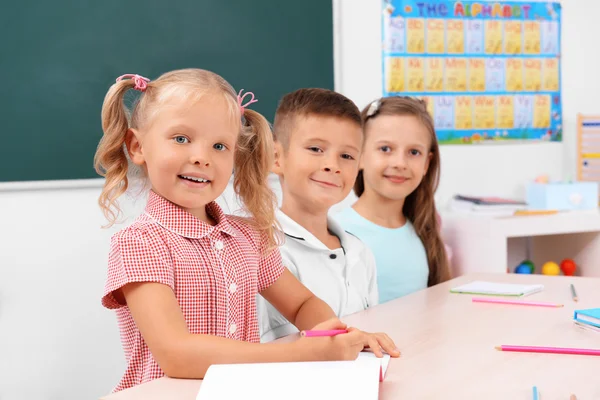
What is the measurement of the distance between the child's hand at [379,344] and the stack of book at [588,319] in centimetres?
36

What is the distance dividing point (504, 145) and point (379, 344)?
2.25 metres

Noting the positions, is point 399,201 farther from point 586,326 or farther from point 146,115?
point 146,115

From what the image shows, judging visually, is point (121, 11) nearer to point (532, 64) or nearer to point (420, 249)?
point (420, 249)

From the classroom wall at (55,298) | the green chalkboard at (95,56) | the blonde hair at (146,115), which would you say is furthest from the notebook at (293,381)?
the green chalkboard at (95,56)

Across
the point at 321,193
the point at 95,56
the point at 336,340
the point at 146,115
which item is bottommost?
the point at 336,340

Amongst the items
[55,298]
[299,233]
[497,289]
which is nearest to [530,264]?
[497,289]

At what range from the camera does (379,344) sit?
1.03 m

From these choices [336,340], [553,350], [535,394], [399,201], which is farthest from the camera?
[399,201]

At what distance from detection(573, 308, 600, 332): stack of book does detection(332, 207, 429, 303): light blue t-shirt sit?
2.63 feet

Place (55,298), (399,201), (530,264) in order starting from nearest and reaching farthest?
(399,201)
(55,298)
(530,264)

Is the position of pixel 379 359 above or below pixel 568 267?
above

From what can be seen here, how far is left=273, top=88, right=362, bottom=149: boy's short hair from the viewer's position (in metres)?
1.60

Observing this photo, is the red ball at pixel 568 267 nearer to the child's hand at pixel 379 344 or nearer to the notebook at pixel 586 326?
the notebook at pixel 586 326

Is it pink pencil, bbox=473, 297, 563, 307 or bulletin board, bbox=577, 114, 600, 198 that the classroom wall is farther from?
bulletin board, bbox=577, 114, 600, 198
